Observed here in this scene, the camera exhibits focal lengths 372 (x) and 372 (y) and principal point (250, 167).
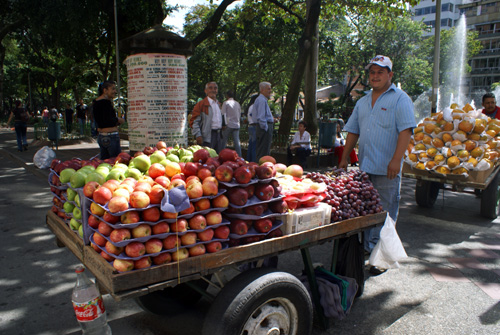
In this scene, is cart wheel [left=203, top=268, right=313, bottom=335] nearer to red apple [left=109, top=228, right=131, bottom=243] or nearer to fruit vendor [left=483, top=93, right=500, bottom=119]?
red apple [left=109, top=228, right=131, bottom=243]

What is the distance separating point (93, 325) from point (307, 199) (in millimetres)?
1727

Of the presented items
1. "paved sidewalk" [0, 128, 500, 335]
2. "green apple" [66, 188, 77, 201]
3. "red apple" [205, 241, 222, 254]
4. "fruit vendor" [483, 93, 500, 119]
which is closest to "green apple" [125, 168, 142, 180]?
"green apple" [66, 188, 77, 201]

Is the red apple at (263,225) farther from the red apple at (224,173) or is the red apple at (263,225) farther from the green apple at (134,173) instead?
the green apple at (134,173)

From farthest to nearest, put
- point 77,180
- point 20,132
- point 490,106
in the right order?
point 20,132 < point 490,106 < point 77,180

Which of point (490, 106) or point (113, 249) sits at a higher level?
point (490, 106)

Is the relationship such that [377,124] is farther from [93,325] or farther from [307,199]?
[93,325]

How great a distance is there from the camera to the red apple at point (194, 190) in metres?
2.32

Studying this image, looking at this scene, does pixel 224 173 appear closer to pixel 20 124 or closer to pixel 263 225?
pixel 263 225

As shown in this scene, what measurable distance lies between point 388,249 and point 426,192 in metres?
4.22

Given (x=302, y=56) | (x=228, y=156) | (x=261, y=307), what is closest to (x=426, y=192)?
(x=228, y=156)

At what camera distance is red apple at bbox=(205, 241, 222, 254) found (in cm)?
233

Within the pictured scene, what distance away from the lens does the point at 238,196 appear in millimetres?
2467

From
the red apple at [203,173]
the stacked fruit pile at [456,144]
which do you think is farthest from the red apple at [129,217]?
the stacked fruit pile at [456,144]

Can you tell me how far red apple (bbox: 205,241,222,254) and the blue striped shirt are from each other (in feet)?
7.85
